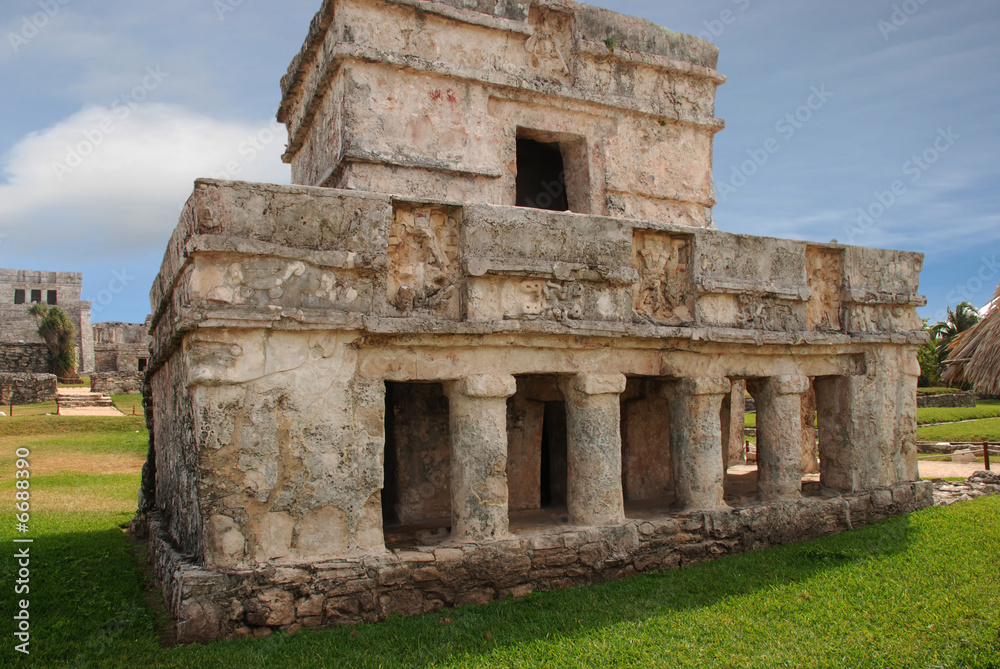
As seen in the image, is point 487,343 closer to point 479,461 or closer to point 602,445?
point 479,461

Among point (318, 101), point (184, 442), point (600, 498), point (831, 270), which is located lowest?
point (600, 498)

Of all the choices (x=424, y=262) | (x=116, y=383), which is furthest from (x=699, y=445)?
(x=116, y=383)

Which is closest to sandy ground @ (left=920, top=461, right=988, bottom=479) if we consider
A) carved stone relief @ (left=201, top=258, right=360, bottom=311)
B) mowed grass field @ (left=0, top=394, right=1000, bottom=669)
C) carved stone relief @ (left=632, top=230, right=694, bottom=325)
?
mowed grass field @ (left=0, top=394, right=1000, bottom=669)

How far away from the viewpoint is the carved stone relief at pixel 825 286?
303 inches

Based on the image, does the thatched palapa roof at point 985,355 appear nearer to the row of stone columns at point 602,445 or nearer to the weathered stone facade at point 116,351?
the row of stone columns at point 602,445

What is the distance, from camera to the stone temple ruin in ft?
16.1

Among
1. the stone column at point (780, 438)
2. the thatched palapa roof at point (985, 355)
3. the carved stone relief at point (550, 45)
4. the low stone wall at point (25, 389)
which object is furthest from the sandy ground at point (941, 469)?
the low stone wall at point (25, 389)

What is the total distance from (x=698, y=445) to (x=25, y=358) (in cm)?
3104

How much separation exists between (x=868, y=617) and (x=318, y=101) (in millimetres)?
7168

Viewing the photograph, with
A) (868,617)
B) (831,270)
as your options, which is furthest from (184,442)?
(831,270)

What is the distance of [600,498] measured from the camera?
6.14 metres

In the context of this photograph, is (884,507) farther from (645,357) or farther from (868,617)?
(645,357)

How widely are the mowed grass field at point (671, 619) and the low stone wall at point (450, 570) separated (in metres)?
0.15

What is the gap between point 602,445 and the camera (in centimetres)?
618
